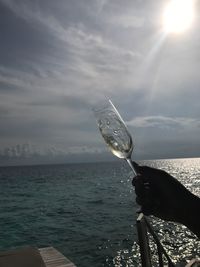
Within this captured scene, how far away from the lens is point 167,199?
215 centimetres

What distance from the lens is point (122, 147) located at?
2.59m

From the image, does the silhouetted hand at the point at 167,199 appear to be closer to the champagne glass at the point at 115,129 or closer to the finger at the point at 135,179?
the finger at the point at 135,179

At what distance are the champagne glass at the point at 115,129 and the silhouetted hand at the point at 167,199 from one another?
42cm

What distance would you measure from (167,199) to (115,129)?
0.68 meters

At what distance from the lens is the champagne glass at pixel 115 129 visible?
2.57 metres

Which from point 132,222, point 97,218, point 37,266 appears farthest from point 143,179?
point 97,218

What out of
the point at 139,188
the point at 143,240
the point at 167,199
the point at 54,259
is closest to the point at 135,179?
the point at 139,188

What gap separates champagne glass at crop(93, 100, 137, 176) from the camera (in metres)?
2.57

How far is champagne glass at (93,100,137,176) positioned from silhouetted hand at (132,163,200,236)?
1.37ft

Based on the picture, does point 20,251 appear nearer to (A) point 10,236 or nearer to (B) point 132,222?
(A) point 10,236

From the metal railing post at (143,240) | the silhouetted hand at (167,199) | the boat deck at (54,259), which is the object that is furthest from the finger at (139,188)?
the boat deck at (54,259)

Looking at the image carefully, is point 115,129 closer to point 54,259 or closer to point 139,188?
point 139,188

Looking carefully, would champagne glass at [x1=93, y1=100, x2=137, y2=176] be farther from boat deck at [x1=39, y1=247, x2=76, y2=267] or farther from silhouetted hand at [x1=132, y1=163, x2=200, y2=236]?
boat deck at [x1=39, y1=247, x2=76, y2=267]

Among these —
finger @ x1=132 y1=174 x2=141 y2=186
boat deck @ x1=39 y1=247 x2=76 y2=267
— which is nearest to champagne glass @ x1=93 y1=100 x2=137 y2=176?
finger @ x1=132 y1=174 x2=141 y2=186
